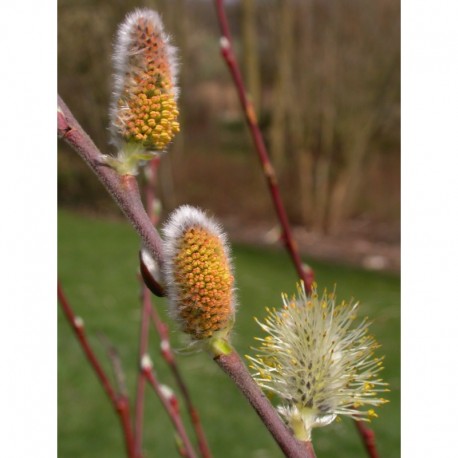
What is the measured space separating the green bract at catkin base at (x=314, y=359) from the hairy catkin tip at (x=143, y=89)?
0.10 metres

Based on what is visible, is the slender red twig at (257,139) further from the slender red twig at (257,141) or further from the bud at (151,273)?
the bud at (151,273)

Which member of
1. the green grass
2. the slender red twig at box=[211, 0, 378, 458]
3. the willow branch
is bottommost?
the green grass

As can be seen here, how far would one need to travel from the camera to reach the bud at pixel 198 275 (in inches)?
11.2

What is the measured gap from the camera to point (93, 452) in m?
1.78

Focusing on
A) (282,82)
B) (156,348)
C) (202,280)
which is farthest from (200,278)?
(282,82)

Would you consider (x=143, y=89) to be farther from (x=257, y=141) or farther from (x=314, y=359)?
(x=257, y=141)

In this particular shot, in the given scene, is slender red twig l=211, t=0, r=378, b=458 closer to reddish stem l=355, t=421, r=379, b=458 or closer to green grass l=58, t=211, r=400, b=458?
reddish stem l=355, t=421, r=379, b=458

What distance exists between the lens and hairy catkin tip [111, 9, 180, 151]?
1.04 ft

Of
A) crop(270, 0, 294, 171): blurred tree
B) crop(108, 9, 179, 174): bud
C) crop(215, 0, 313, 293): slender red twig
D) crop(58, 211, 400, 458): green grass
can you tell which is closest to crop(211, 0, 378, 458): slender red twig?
crop(215, 0, 313, 293): slender red twig

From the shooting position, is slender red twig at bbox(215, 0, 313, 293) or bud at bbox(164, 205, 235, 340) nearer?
bud at bbox(164, 205, 235, 340)

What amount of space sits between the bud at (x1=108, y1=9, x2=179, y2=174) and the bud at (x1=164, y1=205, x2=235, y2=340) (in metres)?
0.04

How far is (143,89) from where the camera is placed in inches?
12.5

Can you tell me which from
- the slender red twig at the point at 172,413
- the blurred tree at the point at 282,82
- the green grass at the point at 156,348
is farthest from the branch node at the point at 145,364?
the blurred tree at the point at 282,82
